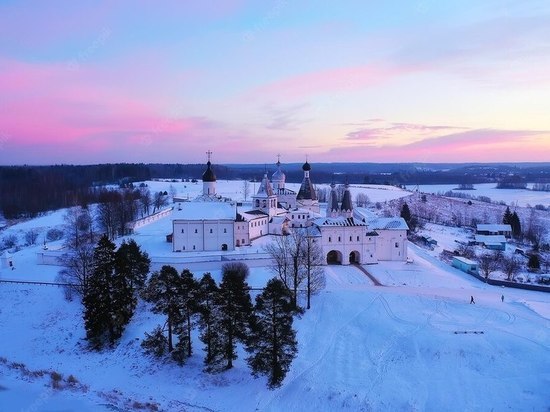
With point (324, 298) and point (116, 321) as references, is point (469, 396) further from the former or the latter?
point (116, 321)

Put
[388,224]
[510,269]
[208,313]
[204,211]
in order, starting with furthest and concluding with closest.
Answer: [204,211] < [388,224] < [510,269] < [208,313]

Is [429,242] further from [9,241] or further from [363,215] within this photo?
[9,241]

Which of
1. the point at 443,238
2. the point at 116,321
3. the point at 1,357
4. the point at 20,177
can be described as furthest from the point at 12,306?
the point at 20,177

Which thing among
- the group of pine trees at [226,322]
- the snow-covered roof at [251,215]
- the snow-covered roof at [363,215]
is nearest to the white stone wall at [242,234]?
the snow-covered roof at [251,215]

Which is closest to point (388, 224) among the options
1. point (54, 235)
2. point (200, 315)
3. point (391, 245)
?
point (391, 245)

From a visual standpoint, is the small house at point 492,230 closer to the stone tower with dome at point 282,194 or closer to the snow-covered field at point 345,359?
the stone tower with dome at point 282,194

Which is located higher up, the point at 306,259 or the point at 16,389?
the point at 306,259
